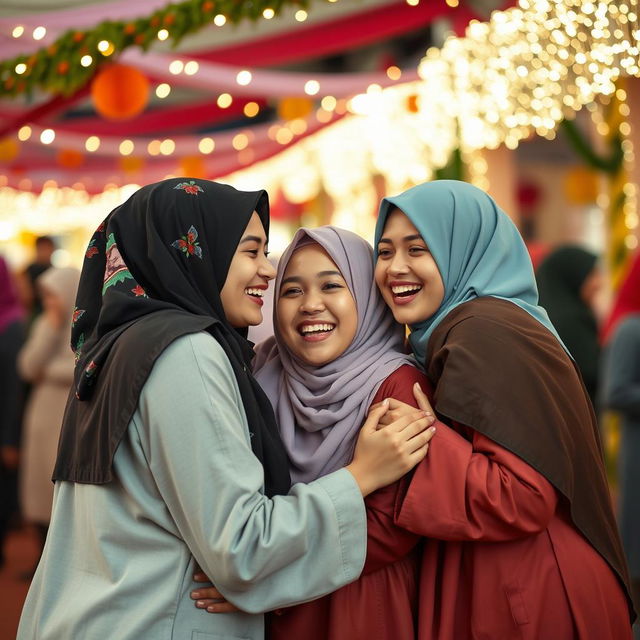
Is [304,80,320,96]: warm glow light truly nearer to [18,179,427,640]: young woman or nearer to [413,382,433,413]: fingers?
[18,179,427,640]: young woman

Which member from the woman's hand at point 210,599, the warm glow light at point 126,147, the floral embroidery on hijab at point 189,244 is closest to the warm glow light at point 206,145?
the warm glow light at point 126,147

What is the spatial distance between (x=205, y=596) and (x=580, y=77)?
1.96 meters

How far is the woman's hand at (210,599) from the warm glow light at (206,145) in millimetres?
7916

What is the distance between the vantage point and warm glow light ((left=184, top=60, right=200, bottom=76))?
604 cm

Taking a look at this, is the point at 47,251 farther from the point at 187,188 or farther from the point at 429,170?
the point at 187,188

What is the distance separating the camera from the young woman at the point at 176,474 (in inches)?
67.5

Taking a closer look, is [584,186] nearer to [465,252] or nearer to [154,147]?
Answer: [154,147]

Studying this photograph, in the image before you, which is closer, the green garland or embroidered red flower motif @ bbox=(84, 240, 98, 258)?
embroidered red flower motif @ bbox=(84, 240, 98, 258)

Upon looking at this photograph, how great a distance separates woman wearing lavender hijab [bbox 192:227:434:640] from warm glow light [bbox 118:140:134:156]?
7003mm

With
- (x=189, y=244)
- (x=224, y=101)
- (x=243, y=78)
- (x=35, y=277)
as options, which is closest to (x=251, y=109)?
(x=224, y=101)

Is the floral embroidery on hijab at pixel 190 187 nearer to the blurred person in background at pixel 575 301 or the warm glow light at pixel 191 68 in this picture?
the blurred person in background at pixel 575 301

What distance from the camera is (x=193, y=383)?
1733 mm

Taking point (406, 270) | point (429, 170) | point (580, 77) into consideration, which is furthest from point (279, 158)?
point (406, 270)

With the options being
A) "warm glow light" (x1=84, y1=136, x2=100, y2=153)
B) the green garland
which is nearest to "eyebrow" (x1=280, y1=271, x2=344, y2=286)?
the green garland
